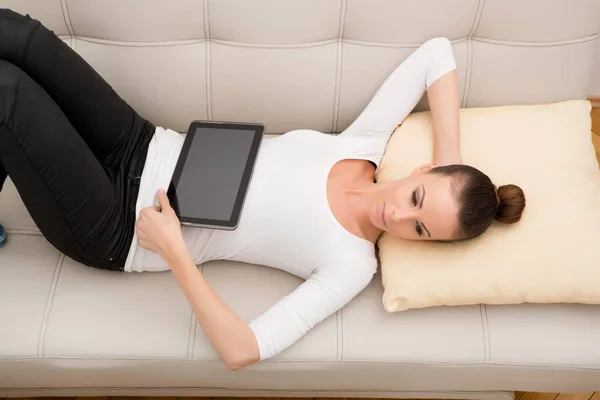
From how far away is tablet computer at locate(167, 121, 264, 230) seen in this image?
1.21m

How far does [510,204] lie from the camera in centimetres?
119

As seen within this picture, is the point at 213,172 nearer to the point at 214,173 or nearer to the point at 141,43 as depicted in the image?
the point at 214,173

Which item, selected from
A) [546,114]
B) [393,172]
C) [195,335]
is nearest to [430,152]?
[393,172]

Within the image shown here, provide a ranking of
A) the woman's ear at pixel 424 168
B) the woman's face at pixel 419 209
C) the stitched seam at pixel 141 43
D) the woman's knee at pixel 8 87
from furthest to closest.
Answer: the stitched seam at pixel 141 43 < the woman's ear at pixel 424 168 < the woman's face at pixel 419 209 < the woman's knee at pixel 8 87

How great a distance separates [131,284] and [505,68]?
43.8 inches

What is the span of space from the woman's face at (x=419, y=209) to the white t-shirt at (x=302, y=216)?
3.8 inches

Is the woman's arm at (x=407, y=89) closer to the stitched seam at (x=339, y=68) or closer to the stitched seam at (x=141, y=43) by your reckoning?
the stitched seam at (x=339, y=68)

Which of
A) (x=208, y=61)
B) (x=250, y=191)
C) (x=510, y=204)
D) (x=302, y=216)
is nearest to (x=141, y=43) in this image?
(x=208, y=61)

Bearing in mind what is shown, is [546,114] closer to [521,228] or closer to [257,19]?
[521,228]

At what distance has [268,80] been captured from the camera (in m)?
1.41

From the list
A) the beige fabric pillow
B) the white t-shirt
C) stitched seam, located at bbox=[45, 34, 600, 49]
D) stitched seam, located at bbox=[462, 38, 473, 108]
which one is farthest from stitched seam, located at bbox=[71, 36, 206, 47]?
stitched seam, located at bbox=[462, 38, 473, 108]

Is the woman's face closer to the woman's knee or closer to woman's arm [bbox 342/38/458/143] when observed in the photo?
woman's arm [bbox 342/38/458/143]

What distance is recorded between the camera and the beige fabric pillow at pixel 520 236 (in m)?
1.17

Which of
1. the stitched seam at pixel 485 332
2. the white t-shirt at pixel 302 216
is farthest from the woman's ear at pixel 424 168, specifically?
the stitched seam at pixel 485 332
